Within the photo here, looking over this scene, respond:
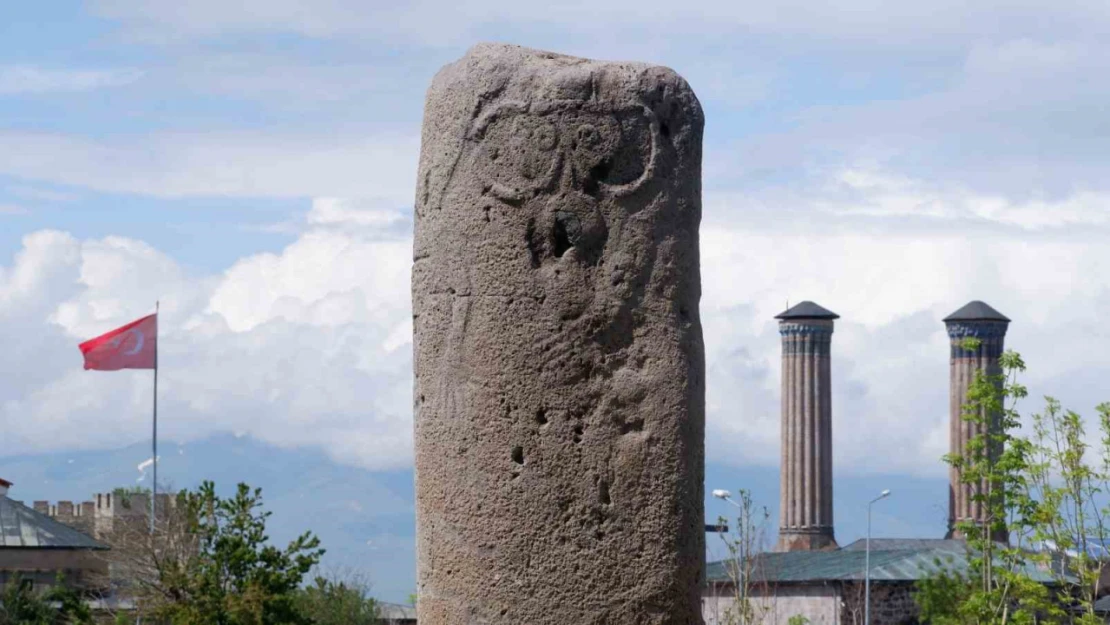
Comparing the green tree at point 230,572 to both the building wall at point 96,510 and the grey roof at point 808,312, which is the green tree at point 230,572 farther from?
the grey roof at point 808,312

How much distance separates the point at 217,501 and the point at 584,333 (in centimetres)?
2433

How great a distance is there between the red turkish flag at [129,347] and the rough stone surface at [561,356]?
3122cm

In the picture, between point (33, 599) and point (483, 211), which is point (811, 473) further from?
point (483, 211)

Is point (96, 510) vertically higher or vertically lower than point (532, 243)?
higher

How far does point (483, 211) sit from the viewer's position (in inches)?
247

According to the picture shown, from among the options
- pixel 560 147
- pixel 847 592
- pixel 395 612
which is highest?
pixel 560 147

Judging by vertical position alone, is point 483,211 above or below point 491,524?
above

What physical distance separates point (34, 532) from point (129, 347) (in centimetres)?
1636

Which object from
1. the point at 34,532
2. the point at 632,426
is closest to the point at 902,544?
the point at 34,532

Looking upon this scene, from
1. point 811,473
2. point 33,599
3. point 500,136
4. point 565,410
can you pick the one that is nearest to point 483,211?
point 500,136

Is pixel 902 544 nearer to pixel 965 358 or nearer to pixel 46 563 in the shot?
pixel 965 358

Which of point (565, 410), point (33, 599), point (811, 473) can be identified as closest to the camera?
point (565, 410)

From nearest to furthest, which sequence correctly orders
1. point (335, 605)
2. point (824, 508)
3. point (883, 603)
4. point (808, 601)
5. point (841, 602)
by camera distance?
point (335, 605), point (841, 602), point (808, 601), point (883, 603), point (824, 508)

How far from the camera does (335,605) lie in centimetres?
4125
